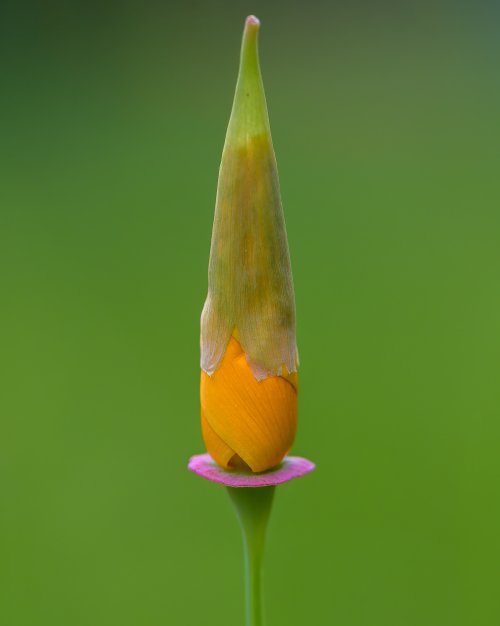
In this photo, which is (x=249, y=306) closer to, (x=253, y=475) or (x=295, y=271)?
(x=253, y=475)

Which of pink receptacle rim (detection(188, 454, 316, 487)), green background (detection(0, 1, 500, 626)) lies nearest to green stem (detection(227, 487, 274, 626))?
pink receptacle rim (detection(188, 454, 316, 487))

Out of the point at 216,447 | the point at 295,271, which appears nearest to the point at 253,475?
the point at 216,447

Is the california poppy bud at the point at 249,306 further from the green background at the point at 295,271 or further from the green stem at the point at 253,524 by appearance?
the green background at the point at 295,271

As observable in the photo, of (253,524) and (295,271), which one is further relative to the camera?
(295,271)

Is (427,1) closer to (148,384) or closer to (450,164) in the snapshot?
(450,164)

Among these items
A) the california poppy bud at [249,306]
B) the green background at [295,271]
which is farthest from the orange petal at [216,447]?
the green background at [295,271]

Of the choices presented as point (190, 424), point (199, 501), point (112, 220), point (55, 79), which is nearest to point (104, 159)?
point (112, 220)

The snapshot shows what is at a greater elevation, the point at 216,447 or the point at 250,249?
the point at 250,249
